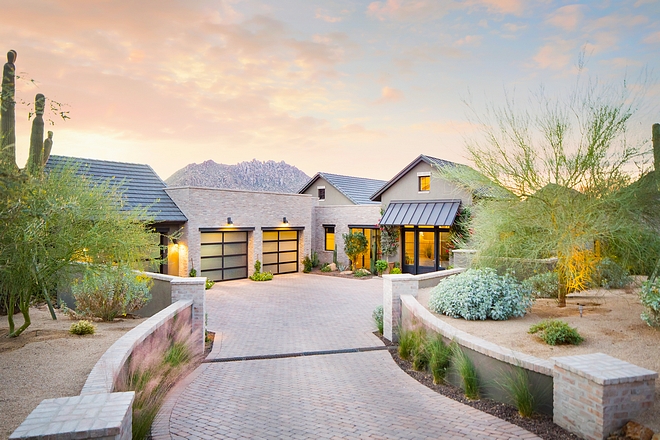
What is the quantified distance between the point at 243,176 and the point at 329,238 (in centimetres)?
6915

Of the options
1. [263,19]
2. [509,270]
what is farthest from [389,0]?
[509,270]

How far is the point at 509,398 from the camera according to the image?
5805 millimetres

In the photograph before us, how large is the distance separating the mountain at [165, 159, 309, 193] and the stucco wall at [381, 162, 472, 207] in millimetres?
67078

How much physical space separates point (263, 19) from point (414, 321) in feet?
30.9

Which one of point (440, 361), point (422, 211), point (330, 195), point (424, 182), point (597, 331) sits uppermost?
point (424, 182)

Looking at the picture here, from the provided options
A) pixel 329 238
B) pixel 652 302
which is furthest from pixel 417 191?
pixel 652 302

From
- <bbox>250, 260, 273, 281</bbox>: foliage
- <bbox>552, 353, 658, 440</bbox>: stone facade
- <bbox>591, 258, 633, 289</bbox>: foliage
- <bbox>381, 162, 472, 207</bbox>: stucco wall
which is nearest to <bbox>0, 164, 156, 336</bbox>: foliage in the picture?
<bbox>552, 353, 658, 440</bbox>: stone facade

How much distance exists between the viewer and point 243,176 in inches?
3602

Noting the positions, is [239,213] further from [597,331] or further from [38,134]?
[597,331]

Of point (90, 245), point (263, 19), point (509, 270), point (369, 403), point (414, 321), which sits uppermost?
point (263, 19)

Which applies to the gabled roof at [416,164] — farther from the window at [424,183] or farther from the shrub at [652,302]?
the shrub at [652,302]

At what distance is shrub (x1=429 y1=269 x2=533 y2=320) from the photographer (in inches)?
353

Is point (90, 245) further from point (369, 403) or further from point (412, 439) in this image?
point (412, 439)

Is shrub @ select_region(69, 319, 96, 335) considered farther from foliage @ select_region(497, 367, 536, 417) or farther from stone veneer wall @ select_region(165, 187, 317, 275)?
stone veneer wall @ select_region(165, 187, 317, 275)
